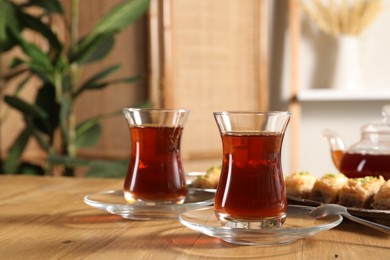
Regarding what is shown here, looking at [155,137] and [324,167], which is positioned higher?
[155,137]

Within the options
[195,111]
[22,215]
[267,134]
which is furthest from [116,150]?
[267,134]

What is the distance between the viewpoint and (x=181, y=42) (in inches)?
129

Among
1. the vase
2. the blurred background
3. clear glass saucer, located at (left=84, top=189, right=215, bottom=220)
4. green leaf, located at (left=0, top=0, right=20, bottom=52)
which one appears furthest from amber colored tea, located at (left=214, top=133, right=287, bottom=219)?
the vase

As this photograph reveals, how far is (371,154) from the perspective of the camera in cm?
122

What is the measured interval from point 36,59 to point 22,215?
164 centimetres

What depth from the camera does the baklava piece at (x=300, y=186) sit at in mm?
1086

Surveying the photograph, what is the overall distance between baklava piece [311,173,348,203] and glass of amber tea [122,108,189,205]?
215mm

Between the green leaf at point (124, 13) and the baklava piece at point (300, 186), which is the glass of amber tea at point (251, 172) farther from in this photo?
the green leaf at point (124, 13)

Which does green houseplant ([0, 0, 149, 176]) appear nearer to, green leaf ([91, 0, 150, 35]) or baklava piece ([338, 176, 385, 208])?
green leaf ([91, 0, 150, 35])

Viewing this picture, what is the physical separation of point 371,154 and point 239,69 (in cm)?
225

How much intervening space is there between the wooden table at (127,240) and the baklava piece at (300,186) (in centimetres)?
13

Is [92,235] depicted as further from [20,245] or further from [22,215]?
[22,215]

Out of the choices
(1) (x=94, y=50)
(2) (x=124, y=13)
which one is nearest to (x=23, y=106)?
(1) (x=94, y=50)

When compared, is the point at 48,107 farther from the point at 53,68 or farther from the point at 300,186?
the point at 300,186
